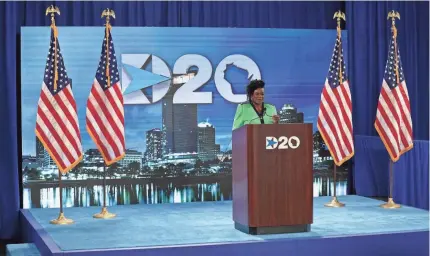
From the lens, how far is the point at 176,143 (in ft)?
26.3

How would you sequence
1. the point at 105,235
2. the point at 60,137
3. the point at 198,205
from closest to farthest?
the point at 105,235 → the point at 60,137 → the point at 198,205

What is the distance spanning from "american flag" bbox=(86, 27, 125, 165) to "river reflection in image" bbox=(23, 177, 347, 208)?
1380 mm

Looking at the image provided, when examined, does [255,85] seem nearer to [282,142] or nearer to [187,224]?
[282,142]

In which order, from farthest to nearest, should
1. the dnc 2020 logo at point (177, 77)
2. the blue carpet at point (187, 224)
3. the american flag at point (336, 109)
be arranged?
the dnc 2020 logo at point (177, 77) → the american flag at point (336, 109) → the blue carpet at point (187, 224)

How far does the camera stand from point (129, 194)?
7.95 metres

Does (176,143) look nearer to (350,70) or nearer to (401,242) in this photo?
(350,70)

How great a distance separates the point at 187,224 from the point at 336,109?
218 centimetres

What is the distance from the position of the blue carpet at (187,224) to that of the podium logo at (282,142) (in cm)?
69

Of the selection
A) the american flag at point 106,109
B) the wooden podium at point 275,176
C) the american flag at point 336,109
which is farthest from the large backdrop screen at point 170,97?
the wooden podium at point 275,176

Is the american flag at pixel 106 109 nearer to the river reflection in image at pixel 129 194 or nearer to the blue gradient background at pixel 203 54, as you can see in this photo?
the blue gradient background at pixel 203 54

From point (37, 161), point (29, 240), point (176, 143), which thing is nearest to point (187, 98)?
point (176, 143)

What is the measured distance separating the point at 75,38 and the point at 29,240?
243 cm

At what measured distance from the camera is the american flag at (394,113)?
7230mm

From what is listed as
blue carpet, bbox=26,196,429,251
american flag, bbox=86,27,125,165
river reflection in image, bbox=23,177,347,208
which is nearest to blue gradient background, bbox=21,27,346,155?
river reflection in image, bbox=23,177,347,208
